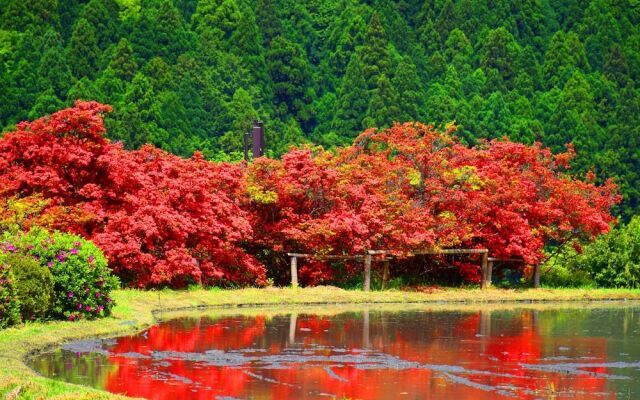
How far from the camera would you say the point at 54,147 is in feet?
115

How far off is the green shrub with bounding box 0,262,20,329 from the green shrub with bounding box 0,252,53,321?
16cm

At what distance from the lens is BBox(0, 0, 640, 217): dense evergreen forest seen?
81.3 meters

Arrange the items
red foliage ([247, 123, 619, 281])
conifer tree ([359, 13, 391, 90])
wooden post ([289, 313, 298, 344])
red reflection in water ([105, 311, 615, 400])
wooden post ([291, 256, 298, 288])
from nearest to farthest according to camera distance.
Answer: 1. red reflection in water ([105, 311, 615, 400])
2. wooden post ([289, 313, 298, 344])
3. wooden post ([291, 256, 298, 288])
4. red foliage ([247, 123, 619, 281])
5. conifer tree ([359, 13, 391, 90])

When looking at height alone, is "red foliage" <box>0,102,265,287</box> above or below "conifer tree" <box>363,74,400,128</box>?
below

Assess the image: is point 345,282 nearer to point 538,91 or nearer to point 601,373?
point 601,373

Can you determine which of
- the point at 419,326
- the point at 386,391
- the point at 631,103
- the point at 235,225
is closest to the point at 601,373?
the point at 386,391

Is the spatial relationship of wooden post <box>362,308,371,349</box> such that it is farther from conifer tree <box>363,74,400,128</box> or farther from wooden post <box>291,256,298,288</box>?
conifer tree <box>363,74,400,128</box>

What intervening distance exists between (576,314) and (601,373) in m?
11.3

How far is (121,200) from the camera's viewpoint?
36250 millimetres

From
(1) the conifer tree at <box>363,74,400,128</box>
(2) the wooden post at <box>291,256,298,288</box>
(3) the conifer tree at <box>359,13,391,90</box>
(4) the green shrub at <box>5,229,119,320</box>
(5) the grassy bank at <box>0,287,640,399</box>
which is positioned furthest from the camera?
(3) the conifer tree at <box>359,13,391,90</box>

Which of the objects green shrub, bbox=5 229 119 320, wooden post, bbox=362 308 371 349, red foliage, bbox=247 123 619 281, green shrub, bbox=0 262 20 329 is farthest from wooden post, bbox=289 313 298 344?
green shrub, bbox=0 262 20 329

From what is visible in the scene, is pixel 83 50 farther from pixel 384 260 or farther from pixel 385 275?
pixel 384 260

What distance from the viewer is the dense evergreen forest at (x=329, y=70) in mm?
81312

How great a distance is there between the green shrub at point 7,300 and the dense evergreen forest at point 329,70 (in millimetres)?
48689
